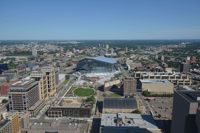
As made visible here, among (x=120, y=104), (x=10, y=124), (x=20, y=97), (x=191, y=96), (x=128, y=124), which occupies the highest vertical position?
(x=191, y=96)

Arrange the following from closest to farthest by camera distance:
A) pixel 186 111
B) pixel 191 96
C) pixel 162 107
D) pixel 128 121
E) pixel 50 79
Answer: pixel 186 111 → pixel 191 96 → pixel 128 121 → pixel 162 107 → pixel 50 79

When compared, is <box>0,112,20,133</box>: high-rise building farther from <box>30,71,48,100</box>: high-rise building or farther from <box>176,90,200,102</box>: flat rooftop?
<box>176,90,200,102</box>: flat rooftop

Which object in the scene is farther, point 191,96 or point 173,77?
point 173,77

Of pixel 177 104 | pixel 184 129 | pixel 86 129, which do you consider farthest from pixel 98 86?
pixel 184 129

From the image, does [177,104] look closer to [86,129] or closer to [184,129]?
[184,129]

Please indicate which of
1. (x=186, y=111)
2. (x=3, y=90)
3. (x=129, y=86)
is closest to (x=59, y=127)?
(x=186, y=111)

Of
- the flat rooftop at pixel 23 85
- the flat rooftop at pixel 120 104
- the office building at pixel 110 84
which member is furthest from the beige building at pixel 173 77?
the flat rooftop at pixel 23 85

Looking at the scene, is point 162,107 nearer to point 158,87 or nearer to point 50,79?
point 158,87
